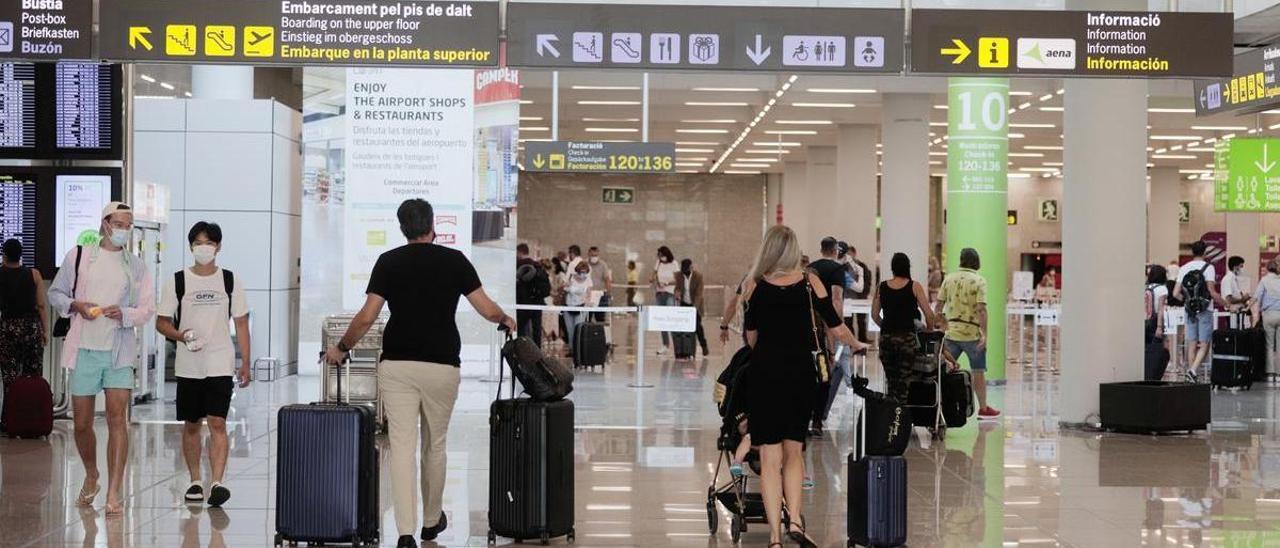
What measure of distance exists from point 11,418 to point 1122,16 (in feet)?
29.4

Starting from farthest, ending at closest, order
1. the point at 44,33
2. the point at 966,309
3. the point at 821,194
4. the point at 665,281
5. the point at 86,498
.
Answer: the point at 821,194 < the point at 665,281 < the point at 966,309 < the point at 44,33 < the point at 86,498

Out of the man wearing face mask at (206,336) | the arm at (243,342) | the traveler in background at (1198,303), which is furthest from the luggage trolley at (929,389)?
the traveler in background at (1198,303)

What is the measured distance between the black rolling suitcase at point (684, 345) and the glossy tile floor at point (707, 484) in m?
8.37

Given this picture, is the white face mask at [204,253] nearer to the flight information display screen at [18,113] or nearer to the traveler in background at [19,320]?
the traveler in background at [19,320]

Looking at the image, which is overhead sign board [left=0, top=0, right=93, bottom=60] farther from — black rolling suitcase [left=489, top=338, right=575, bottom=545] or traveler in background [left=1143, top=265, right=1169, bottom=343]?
traveler in background [left=1143, top=265, right=1169, bottom=343]

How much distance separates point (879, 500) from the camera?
7406 mm

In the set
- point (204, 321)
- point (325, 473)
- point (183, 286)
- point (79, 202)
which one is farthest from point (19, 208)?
point (325, 473)

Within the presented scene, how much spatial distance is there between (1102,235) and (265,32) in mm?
7100

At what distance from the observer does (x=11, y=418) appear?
12000 mm

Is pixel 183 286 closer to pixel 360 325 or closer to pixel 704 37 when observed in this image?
pixel 360 325

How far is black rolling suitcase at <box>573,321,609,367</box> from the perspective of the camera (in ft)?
64.0

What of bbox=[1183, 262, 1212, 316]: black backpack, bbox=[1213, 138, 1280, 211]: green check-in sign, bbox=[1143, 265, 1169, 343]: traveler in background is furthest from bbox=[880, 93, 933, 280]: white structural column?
bbox=[1183, 262, 1212, 316]: black backpack

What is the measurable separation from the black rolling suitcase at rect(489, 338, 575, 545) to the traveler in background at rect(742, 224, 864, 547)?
974mm

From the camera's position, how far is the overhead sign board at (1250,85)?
12.8m
